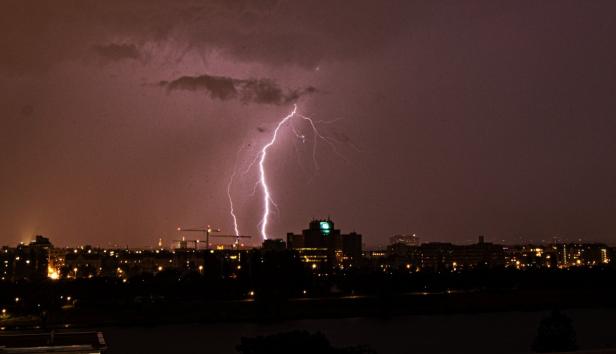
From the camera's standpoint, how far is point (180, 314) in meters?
28.4

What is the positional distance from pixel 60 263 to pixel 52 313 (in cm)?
3513

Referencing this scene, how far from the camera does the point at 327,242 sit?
83.0 m

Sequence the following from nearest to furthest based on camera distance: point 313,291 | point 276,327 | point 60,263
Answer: point 276,327 → point 313,291 → point 60,263

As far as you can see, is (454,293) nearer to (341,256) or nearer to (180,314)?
(180,314)

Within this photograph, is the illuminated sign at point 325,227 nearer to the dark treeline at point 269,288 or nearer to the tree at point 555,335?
the dark treeline at point 269,288

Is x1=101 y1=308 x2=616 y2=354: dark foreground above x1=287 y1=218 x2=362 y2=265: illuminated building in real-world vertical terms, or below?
below

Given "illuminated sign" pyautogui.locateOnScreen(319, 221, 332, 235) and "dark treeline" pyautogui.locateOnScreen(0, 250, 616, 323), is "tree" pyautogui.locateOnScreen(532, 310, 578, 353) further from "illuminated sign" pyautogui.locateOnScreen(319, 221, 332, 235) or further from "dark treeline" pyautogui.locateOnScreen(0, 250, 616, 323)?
"illuminated sign" pyautogui.locateOnScreen(319, 221, 332, 235)

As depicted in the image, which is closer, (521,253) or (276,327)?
(276,327)

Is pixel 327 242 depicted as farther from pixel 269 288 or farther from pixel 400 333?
pixel 400 333

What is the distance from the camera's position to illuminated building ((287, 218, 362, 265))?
75.6m

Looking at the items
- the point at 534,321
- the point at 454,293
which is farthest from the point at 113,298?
the point at 534,321

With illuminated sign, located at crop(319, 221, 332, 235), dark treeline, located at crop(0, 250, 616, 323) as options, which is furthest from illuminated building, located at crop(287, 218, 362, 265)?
dark treeline, located at crop(0, 250, 616, 323)

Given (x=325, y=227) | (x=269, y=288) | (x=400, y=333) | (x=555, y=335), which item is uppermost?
(x=325, y=227)

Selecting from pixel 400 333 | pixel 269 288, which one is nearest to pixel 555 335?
pixel 400 333
